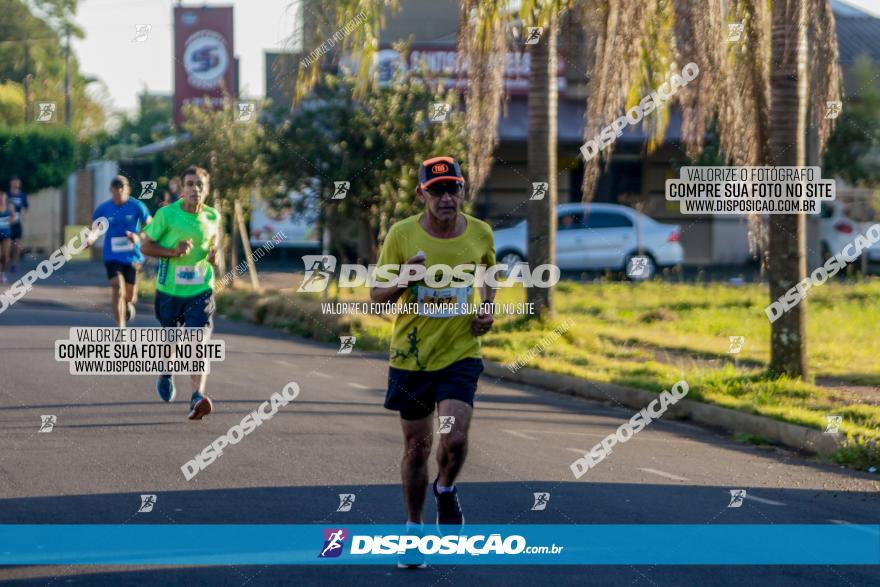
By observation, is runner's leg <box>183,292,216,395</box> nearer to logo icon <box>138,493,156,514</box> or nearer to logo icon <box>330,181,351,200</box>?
logo icon <box>138,493,156,514</box>

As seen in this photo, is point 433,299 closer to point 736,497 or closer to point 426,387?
point 426,387

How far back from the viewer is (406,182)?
2042cm

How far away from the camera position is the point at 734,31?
550 inches

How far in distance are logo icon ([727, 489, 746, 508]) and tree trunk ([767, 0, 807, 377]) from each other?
4.59m

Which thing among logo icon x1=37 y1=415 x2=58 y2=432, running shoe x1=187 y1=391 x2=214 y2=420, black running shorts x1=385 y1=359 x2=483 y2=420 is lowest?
logo icon x1=37 y1=415 x2=58 y2=432

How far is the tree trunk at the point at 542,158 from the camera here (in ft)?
60.1

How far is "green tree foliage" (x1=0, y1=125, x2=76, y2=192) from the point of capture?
4569cm

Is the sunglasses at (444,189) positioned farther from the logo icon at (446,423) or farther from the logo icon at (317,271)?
the logo icon at (317,271)

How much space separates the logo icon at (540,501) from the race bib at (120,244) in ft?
27.5

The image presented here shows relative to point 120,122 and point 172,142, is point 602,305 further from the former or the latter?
point 120,122

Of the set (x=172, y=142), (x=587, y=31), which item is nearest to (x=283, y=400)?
(x=587, y=31)

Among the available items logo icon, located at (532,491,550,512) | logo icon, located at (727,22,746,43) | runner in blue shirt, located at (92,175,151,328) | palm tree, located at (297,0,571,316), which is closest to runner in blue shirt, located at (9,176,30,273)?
runner in blue shirt, located at (92,175,151,328)

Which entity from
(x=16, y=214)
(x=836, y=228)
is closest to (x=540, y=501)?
(x=16, y=214)

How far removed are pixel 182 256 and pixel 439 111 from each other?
29.1ft
